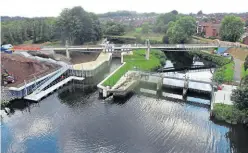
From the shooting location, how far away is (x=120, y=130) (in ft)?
90.0

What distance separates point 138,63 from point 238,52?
82.1ft

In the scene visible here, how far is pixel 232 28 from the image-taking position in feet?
218

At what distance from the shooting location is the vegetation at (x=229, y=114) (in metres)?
28.2

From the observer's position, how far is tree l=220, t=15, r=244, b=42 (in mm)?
65438

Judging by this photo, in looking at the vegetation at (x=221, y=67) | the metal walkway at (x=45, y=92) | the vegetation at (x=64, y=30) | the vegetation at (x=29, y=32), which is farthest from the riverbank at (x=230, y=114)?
the vegetation at (x=29, y=32)

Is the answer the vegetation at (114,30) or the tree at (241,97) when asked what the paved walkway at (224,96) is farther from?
the vegetation at (114,30)

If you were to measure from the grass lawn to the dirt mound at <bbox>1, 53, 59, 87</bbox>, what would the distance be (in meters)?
12.7

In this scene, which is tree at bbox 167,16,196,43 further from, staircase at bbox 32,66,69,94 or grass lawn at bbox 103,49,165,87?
staircase at bbox 32,66,69,94

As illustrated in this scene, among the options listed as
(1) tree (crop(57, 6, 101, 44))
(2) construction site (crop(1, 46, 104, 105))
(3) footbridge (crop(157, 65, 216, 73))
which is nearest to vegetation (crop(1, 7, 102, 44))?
(1) tree (crop(57, 6, 101, 44))

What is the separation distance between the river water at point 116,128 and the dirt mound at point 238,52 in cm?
2821

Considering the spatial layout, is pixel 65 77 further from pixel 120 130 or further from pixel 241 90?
pixel 241 90

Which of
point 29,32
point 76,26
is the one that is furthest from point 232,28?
point 29,32

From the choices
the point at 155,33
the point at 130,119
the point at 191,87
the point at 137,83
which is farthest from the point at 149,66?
the point at 155,33

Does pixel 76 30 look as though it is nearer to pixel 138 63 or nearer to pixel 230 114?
pixel 138 63
